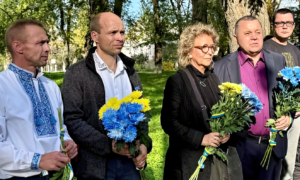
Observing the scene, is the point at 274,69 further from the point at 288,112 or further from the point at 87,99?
the point at 87,99

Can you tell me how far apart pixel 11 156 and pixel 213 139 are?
1797mm

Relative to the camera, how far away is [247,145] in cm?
397

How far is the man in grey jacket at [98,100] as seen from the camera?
3.09m

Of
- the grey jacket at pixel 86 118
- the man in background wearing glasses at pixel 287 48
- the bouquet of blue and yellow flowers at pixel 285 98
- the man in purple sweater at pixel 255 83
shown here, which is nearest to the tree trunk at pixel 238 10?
the man in background wearing glasses at pixel 287 48

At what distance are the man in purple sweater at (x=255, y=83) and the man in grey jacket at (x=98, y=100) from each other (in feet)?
4.03

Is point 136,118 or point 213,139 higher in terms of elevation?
point 136,118

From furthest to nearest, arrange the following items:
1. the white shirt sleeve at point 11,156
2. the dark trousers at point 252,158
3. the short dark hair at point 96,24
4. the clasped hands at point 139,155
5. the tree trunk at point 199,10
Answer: the tree trunk at point 199,10, the dark trousers at point 252,158, the short dark hair at point 96,24, the clasped hands at point 139,155, the white shirt sleeve at point 11,156

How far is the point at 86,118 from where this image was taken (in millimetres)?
3219

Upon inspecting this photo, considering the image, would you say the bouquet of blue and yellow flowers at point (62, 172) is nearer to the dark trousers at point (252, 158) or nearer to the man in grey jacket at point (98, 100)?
the man in grey jacket at point (98, 100)

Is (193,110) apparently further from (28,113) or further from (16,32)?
(16,32)

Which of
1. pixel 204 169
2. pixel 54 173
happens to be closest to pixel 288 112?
pixel 204 169

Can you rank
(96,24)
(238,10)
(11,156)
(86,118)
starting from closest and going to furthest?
(11,156), (86,118), (96,24), (238,10)

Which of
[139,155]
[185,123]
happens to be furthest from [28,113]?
[185,123]

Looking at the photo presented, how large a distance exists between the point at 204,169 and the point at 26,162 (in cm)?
173
